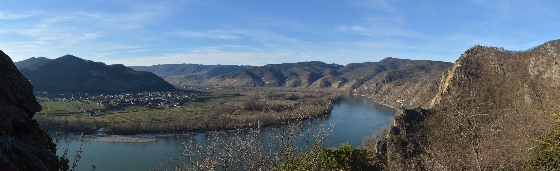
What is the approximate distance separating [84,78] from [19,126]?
9847 cm

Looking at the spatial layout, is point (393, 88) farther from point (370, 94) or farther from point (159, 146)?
point (159, 146)

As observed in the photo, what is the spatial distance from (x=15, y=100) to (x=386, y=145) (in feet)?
87.2

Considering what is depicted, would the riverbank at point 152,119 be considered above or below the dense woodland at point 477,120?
below

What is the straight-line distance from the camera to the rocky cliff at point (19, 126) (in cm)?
368

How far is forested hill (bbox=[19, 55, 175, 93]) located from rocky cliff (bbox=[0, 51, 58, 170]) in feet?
272

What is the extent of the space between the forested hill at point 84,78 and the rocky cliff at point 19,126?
82.8 metres

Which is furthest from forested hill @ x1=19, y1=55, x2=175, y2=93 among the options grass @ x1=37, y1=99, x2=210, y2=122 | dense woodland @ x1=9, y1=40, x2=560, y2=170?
dense woodland @ x1=9, y1=40, x2=560, y2=170

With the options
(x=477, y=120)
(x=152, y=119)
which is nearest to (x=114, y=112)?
(x=152, y=119)

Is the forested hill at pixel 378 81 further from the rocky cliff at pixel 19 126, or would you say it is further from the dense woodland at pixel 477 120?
the rocky cliff at pixel 19 126

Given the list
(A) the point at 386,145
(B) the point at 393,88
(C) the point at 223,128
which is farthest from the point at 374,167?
(B) the point at 393,88

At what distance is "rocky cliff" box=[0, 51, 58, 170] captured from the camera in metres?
3.68

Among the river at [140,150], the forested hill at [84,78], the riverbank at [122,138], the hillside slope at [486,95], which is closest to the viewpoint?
the hillside slope at [486,95]

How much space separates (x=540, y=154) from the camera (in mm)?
9273

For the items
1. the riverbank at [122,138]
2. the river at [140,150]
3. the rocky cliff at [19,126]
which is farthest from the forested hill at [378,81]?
the rocky cliff at [19,126]
